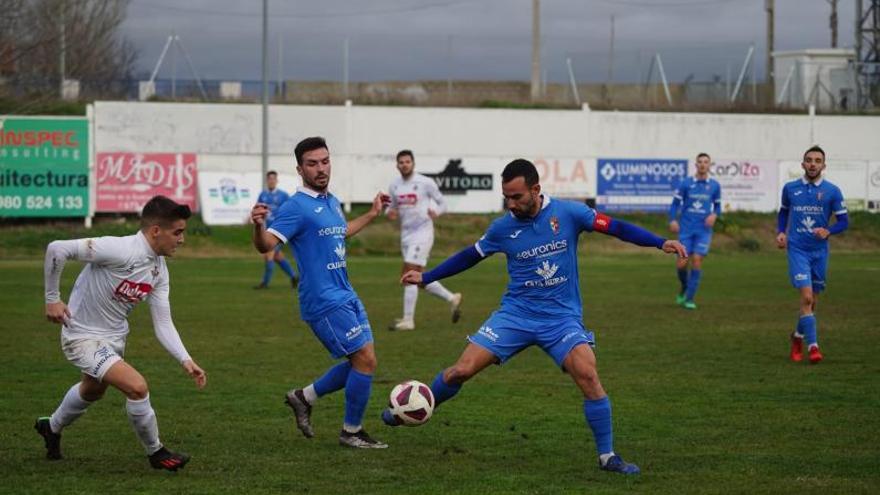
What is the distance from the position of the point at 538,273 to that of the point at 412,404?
1.27 m

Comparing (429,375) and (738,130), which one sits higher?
(738,130)

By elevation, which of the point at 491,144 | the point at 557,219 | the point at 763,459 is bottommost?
the point at 763,459

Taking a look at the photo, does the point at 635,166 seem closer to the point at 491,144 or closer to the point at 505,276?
the point at 491,144

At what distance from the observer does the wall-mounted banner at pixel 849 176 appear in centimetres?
4706

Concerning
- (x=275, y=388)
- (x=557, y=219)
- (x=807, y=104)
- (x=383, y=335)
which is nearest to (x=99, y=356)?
(x=557, y=219)

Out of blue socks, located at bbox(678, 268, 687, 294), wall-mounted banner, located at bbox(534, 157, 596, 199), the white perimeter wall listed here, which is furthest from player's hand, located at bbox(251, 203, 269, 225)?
wall-mounted banner, located at bbox(534, 157, 596, 199)

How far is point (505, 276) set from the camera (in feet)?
103

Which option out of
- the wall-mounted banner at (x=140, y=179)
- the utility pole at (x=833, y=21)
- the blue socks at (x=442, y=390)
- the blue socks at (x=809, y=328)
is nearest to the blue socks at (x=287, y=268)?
the blue socks at (x=809, y=328)

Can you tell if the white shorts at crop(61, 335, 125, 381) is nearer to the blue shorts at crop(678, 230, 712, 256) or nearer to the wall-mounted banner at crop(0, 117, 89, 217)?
the blue shorts at crop(678, 230, 712, 256)

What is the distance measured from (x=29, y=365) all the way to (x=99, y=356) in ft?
21.2

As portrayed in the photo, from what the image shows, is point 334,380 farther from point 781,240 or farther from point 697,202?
point 697,202

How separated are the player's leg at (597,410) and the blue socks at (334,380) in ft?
6.61

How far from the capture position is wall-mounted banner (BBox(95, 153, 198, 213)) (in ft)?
134

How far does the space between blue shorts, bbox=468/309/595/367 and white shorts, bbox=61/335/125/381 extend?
2.50m
